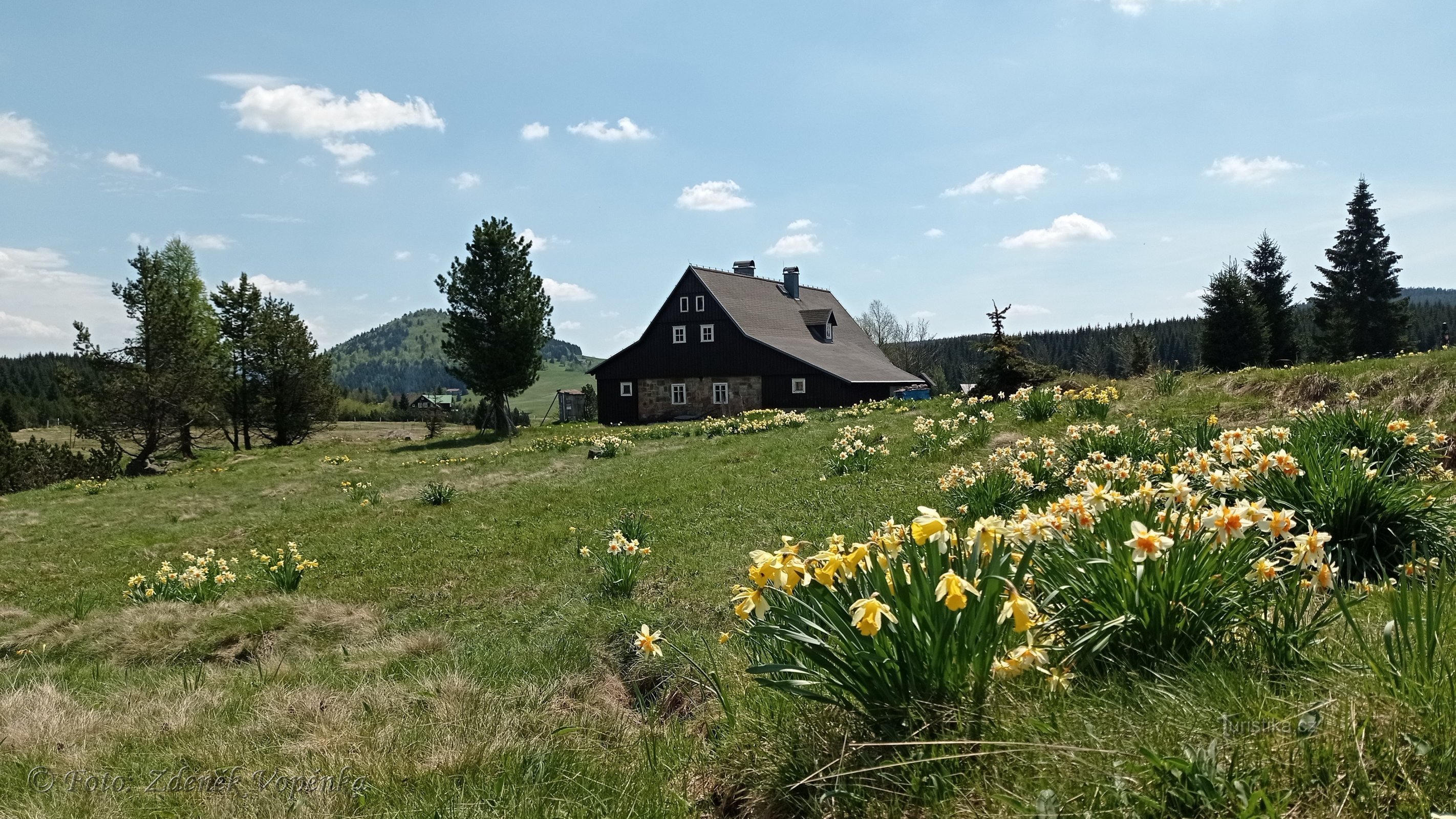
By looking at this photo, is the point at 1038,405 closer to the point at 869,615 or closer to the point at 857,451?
the point at 857,451

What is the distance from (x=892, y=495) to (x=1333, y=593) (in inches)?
256

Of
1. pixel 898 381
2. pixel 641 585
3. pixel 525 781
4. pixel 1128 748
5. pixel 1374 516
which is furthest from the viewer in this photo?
pixel 898 381

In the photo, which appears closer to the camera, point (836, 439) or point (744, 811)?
point (744, 811)

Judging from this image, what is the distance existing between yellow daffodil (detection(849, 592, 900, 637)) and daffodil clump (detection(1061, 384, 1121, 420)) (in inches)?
385

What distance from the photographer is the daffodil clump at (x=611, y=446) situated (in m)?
19.4

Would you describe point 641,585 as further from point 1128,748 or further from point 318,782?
point 1128,748

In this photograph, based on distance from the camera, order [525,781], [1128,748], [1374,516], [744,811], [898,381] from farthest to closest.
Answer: [898,381] → [1374,516] → [525,781] → [744,811] → [1128,748]

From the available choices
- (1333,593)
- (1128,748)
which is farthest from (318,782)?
(1333,593)

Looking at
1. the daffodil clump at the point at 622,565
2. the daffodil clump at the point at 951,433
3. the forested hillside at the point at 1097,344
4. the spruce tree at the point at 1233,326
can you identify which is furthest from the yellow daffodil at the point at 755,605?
the forested hillside at the point at 1097,344

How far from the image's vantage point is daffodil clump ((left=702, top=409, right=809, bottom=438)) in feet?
66.0

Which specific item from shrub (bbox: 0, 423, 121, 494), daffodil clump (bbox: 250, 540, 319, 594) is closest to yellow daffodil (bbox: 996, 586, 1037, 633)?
daffodil clump (bbox: 250, 540, 319, 594)

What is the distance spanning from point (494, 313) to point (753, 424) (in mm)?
17541

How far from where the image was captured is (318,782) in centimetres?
292

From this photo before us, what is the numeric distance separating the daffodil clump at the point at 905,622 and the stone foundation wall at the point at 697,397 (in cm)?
3422
